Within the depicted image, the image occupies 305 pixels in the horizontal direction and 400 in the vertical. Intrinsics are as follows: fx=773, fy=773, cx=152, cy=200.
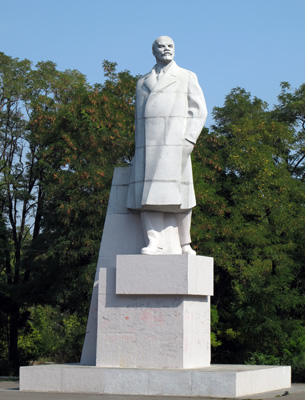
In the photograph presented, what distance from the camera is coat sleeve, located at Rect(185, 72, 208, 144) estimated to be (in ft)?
43.9

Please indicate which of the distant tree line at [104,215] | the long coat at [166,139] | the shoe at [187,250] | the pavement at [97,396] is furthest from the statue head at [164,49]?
the distant tree line at [104,215]

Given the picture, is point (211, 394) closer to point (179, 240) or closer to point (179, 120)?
point (179, 240)

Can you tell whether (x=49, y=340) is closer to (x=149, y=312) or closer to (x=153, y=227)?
(x=153, y=227)

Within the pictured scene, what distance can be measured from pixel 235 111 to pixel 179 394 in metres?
22.1

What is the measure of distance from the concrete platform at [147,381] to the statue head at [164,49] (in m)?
5.35

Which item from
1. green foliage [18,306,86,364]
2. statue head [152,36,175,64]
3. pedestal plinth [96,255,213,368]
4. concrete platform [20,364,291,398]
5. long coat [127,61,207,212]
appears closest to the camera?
concrete platform [20,364,291,398]

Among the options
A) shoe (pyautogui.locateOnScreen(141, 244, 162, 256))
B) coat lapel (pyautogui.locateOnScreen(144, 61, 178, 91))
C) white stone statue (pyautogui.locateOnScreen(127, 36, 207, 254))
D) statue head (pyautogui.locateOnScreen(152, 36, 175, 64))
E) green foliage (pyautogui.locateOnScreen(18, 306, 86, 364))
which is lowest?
green foliage (pyautogui.locateOnScreen(18, 306, 86, 364))

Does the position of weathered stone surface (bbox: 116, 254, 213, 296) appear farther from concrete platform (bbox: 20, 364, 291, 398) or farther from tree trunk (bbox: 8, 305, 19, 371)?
tree trunk (bbox: 8, 305, 19, 371)

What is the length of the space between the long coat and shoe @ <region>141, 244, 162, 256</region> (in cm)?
67

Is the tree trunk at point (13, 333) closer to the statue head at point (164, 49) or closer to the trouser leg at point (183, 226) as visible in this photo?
the trouser leg at point (183, 226)

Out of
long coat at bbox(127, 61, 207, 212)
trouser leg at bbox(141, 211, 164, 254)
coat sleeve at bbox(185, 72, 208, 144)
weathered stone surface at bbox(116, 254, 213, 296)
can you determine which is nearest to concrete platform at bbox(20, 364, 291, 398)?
weathered stone surface at bbox(116, 254, 213, 296)

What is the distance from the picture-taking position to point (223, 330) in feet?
82.3

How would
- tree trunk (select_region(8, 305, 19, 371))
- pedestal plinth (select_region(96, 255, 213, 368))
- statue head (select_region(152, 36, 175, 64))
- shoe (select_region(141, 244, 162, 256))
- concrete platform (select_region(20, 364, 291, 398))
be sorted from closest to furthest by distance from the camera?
concrete platform (select_region(20, 364, 291, 398)), pedestal plinth (select_region(96, 255, 213, 368)), shoe (select_region(141, 244, 162, 256)), statue head (select_region(152, 36, 175, 64)), tree trunk (select_region(8, 305, 19, 371))

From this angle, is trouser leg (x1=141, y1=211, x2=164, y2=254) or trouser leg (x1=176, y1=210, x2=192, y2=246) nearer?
trouser leg (x1=141, y1=211, x2=164, y2=254)
